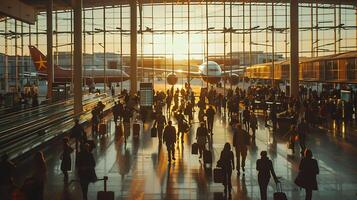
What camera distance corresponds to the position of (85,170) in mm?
8398

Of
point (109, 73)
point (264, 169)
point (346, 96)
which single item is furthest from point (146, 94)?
point (109, 73)

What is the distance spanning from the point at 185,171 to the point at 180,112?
13.4 ft

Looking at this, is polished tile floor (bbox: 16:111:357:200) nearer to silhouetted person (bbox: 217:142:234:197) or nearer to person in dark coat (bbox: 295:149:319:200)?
silhouetted person (bbox: 217:142:234:197)

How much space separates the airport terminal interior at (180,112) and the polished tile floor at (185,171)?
3 centimetres

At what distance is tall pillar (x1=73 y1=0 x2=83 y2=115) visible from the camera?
22172 millimetres

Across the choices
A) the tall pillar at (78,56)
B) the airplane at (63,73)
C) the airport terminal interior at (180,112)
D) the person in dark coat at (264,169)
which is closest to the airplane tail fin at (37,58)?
the airplane at (63,73)

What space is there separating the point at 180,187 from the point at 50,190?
2745 millimetres

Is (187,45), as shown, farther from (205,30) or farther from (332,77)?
(332,77)

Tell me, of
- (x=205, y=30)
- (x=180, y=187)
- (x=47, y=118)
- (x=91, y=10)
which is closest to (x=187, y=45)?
(x=205, y=30)

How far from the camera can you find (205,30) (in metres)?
34.6

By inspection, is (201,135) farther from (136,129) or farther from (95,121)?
(95,121)

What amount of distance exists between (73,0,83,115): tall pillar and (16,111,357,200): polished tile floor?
19.8 feet

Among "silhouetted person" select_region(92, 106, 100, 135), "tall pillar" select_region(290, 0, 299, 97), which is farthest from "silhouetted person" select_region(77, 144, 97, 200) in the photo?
"tall pillar" select_region(290, 0, 299, 97)

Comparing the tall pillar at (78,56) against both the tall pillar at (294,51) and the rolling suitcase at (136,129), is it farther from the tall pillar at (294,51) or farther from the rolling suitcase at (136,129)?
the tall pillar at (294,51)
